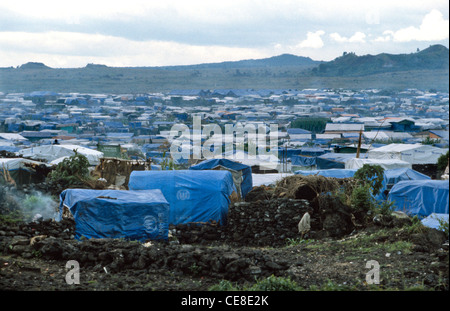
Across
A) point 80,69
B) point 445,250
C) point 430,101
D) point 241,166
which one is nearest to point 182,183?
point 241,166

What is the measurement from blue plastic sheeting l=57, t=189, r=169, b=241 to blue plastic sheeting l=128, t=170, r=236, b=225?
6.31 feet

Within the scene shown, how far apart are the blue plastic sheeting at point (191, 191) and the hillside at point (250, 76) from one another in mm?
76592

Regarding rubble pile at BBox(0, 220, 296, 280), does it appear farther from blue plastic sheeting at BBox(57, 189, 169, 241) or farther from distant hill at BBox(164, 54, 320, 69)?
distant hill at BBox(164, 54, 320, 69)

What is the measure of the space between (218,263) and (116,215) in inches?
151

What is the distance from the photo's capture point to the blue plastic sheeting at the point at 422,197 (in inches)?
531

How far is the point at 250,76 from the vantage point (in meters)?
103

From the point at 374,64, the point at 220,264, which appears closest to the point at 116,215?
the point at 220,264

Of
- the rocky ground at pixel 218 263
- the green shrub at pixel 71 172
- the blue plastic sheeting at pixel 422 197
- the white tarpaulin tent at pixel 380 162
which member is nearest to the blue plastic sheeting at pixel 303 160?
the white tarpaulin tent at pixel 380 162

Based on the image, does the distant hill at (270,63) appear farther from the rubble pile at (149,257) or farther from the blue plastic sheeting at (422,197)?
the rubble pile at (149,257)

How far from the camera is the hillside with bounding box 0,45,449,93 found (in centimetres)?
8894

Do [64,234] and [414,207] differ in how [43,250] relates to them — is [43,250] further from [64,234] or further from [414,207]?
[414,207]

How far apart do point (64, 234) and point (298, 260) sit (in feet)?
11.9

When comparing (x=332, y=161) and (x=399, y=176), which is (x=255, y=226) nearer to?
(x=399, y=176)

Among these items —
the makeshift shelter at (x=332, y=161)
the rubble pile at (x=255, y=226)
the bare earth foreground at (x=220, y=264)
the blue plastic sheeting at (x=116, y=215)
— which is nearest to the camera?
the bare earth foreground at (x=220, y=264)
